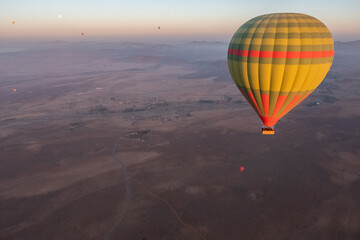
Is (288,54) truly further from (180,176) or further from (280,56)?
(180,176)

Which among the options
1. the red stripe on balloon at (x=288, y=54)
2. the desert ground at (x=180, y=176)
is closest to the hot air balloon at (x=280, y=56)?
the red stripe on balloon at (x=288, y=54)

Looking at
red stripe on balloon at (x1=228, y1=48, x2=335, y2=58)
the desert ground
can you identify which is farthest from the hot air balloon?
the desert ground

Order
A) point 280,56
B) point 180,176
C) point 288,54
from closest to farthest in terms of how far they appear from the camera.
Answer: point 288,54 < point 280,56 < point 180,176

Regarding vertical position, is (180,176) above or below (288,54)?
below

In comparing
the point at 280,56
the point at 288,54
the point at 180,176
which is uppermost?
the point at 288,54

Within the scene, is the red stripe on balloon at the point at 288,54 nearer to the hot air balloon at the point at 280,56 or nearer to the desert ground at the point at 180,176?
the hot air balloon at the point at 280,56

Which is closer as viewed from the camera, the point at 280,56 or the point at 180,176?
the point at 280,56

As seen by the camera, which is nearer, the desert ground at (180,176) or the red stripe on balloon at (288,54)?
the red stripe on balloon at (288,54)

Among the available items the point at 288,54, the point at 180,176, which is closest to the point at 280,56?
the point at 288,54

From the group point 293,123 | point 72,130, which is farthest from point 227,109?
point 72,130
